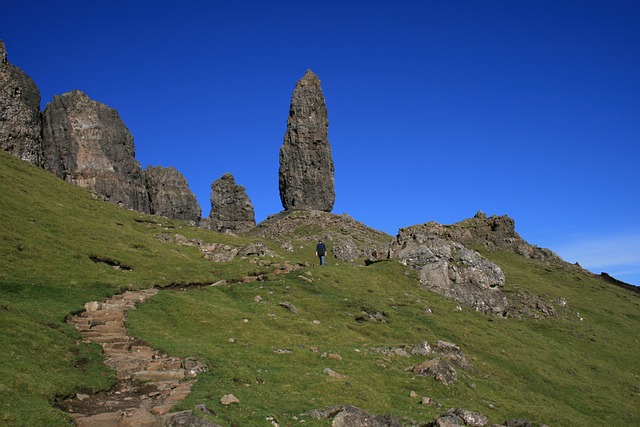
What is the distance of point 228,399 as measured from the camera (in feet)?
69.4

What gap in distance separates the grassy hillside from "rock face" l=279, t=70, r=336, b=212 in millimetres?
98013

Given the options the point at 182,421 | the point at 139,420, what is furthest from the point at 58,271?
the point at 182,421

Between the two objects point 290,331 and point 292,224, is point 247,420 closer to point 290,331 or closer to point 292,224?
point 290,331

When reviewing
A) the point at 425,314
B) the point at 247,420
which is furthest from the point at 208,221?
the point at 247,420

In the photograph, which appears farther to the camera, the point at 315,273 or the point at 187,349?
the point at 315,273

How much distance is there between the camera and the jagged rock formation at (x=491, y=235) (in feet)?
407

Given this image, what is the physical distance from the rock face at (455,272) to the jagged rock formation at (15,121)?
2987 inches

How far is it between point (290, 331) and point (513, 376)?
64.1ft

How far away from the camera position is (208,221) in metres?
157

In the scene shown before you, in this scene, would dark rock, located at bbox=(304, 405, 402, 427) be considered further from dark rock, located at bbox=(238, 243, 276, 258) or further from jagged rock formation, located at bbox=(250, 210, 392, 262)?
jagged rock formation, located at bbox=(250, 210, 392, 262)

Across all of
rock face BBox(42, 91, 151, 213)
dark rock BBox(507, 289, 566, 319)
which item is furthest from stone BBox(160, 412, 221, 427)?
rock face BBox(42, 91, 151, 213)

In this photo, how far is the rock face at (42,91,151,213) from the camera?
375 feet

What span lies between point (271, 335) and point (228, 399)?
1433cm

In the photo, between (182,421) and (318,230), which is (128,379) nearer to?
(182,421)
